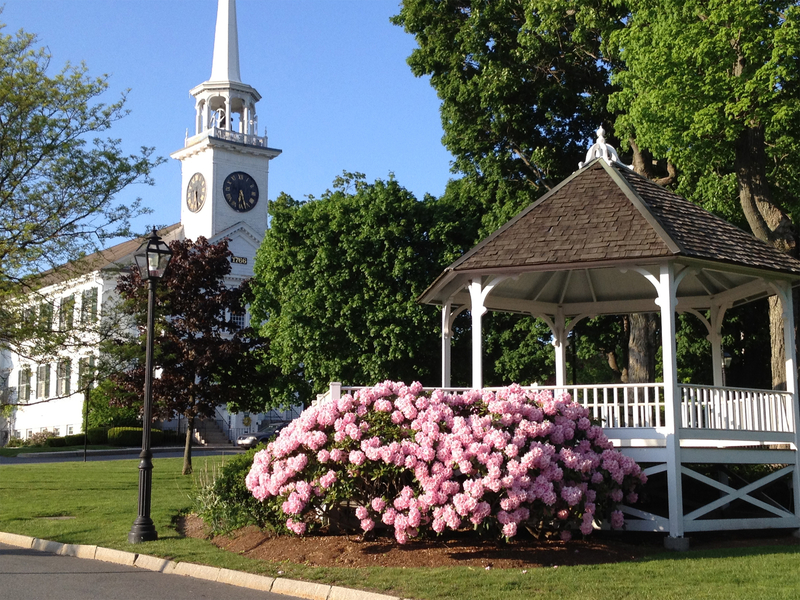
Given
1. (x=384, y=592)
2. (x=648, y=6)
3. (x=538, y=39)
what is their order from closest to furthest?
(x=384, y=592), (x=648, y=6), (x=538, y=39)

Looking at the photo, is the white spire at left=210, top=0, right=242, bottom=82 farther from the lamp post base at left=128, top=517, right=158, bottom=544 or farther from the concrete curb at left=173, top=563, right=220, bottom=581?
the concrete curb at left=173, top=563, right=220, bottom=581

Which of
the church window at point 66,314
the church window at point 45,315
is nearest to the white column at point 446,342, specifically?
the church window at point 66,314

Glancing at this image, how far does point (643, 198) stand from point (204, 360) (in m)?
14.7

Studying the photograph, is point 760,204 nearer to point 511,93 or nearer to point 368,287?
point 511,93

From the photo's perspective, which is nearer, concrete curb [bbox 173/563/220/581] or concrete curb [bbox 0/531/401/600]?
concrete curb [bbox 0/531/401/600]

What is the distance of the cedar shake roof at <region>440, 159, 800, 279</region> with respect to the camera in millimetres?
14570

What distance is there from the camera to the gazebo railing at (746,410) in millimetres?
15094

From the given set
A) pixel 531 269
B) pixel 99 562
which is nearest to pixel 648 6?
pixel 531 269

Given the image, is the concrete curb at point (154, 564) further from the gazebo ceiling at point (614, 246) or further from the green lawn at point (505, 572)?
the gazebo ceiling at point (614, 246)

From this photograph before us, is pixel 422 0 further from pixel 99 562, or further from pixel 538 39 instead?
pixel 99 562

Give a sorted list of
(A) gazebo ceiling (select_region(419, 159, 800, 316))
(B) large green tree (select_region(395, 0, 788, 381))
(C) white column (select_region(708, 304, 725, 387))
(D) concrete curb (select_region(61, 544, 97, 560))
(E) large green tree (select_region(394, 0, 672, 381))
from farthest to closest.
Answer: (E) large green tree (select_region(394, 0, 672, 381))
(B) large green tree (select_region(395, 0, 788, 381))
(C) white column (select_region(708, 304, 725, 387))
(A) gazebo ceiling (select_region(419, 159, 800, 316))
(D) concrete curb (select_region(61, 544, 97, 560))

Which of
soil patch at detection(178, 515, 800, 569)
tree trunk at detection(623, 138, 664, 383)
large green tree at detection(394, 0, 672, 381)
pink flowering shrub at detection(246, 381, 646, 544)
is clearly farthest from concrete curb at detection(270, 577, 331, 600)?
large green tree at detection(394, 0, 672, 381)

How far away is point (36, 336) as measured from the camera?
19031mm

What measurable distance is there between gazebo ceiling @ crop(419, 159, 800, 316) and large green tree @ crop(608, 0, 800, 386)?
286 centimetres
